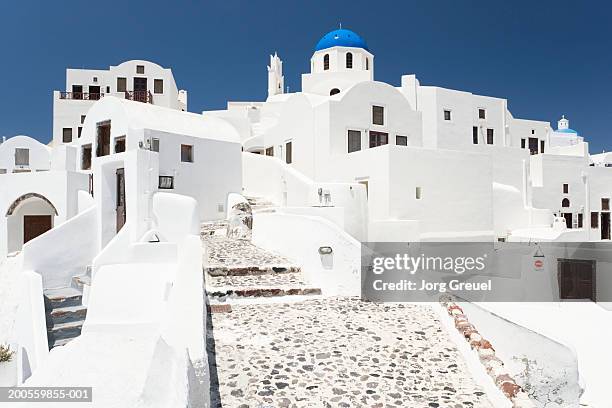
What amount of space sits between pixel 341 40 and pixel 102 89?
17379mm

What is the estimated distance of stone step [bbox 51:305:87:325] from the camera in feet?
44.0

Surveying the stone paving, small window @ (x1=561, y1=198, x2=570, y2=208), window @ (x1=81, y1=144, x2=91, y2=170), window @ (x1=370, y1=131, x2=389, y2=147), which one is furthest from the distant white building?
small window @ (x1=561, y1=198, x2=570, y2=208)

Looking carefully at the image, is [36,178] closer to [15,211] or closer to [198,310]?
[15,211]

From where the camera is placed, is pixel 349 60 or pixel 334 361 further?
pixel 349 60

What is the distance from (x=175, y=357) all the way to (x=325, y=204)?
1076 cm

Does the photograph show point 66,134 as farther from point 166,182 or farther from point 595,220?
point 595,220

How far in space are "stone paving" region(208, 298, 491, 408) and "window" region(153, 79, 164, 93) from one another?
26670 mm

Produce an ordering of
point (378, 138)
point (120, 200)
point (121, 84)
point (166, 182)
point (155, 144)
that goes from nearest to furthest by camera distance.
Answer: point (120, 200) < point (155, 144) < point (166, 182) < point (378, 138) < point (121, 84)

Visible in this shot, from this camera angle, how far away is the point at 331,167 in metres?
18.6

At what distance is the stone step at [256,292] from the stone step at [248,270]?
3.48 ft

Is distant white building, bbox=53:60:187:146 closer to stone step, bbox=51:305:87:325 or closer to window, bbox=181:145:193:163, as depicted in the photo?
window, bbox=181:145:193:163

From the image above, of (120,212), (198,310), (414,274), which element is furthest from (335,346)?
(120,212)

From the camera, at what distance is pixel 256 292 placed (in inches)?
324

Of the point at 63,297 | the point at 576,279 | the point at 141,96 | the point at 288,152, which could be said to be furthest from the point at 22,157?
the point at 576,279
